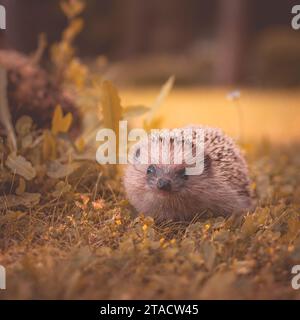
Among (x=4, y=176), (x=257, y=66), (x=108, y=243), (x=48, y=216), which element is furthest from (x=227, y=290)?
(x=257, y=66)

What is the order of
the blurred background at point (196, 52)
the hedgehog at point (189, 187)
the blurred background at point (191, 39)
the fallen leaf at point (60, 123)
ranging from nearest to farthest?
the hedgehog at point (189, 187) → the fallen leaf at point (60, 123) → the blurred background at point (196, 52) → the blurred background at point (191, 39)

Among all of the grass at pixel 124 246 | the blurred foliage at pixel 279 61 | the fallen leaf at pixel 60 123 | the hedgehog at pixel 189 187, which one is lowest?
the grass at pixel 124 246

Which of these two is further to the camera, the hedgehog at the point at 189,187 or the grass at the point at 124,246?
the hedgehog at the point at 189,187

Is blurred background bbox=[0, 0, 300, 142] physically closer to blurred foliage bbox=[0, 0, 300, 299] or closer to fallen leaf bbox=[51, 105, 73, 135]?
fallen leaf bbox=[51, 105, 73, 135]

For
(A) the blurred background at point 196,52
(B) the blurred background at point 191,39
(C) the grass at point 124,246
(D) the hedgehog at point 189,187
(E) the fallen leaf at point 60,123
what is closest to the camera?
(C) the grass at point 124,246

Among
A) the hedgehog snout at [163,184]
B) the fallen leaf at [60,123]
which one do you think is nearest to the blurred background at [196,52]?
the fallen leaf at [60,123]

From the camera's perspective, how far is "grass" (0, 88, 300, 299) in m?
2.86

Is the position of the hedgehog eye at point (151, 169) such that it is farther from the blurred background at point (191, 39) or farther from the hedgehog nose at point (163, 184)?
the blurred background at point (191, 39)

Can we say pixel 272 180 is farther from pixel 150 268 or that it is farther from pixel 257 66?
pixel 257 66

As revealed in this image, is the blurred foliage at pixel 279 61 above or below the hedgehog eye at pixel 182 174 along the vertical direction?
above

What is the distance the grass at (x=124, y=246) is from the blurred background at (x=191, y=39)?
12115mm

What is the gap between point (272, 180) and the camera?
209 inches

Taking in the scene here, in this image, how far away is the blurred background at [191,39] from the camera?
18156 mm

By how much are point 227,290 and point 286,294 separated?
1.26 feet
